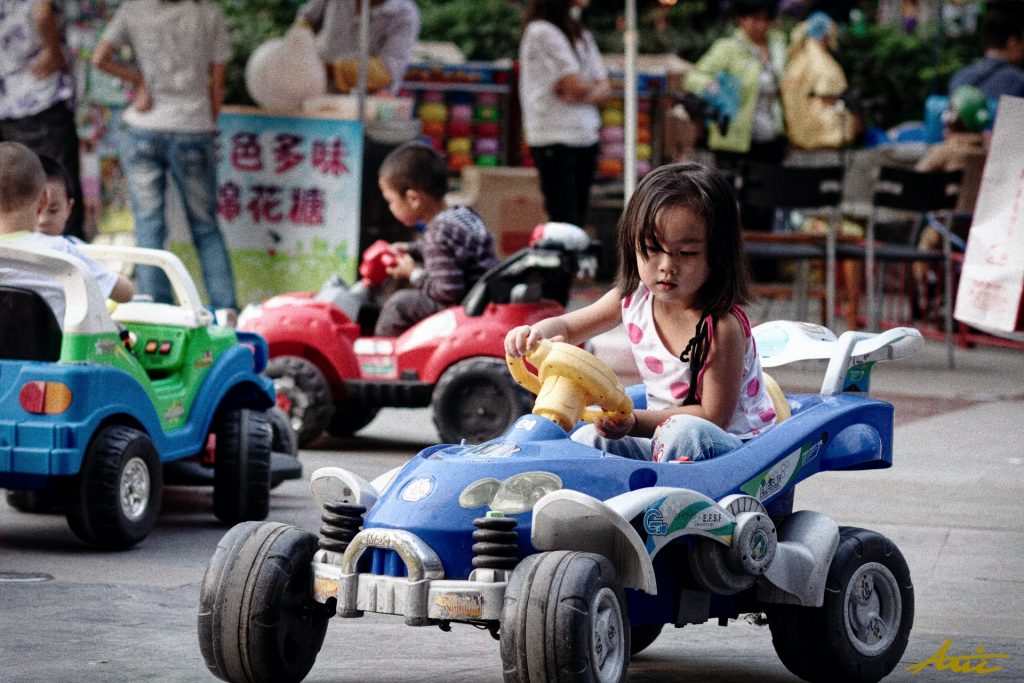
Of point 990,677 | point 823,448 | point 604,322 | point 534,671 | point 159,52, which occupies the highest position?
point 159,52

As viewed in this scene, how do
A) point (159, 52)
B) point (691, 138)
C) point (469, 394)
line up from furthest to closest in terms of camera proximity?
1. point (691, 138)
2. point (159, 52)
3. point (469, 394)

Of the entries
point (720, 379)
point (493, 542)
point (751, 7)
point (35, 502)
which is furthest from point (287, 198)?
point (493, 542)

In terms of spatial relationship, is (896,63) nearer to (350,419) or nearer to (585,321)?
(350,419)

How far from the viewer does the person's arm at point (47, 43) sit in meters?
10.9

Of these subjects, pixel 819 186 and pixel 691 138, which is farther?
Result: pixel 691 138

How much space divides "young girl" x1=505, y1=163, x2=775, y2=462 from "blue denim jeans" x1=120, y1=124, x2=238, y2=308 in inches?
291

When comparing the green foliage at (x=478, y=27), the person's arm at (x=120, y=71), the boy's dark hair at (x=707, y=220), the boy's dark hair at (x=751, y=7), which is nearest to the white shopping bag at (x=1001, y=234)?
the boy's dark hair at (x=707, y=220)

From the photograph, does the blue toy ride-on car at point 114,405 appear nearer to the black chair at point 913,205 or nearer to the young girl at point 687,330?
the young girl at point 687,330

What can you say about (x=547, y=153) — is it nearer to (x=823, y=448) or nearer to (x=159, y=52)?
(x=159, y=52)

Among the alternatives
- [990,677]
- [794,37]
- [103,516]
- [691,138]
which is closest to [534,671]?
[990,677]

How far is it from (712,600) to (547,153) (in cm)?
783

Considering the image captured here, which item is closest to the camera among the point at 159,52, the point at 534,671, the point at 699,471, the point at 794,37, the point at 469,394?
the point at 534,671

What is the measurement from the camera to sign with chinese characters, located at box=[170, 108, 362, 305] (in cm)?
1202

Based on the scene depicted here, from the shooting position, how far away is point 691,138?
15.0 meters
